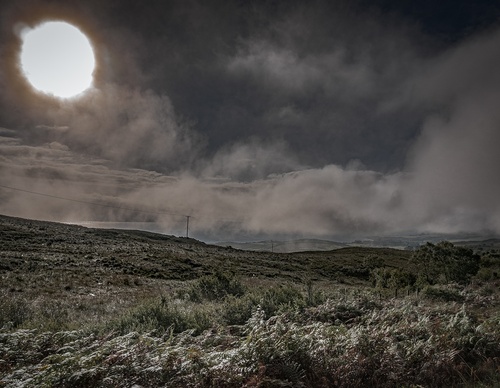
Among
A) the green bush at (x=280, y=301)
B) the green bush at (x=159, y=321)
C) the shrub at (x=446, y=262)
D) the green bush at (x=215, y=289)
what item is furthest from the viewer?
the shrub at (x=446, y=262)

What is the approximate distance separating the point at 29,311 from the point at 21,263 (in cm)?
2594

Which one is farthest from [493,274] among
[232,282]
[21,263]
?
[21,263]

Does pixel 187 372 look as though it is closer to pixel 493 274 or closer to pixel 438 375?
pixel 438 375

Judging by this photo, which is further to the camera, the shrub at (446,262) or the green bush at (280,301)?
the shrub at (446,262)

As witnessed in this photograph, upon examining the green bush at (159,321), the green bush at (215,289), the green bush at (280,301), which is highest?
the green bush at (280,301)

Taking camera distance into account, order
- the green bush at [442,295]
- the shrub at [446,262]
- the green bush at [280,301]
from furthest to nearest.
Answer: the shrub at [446,262] → the green bush at [442,295] → the green bush at [280,301]

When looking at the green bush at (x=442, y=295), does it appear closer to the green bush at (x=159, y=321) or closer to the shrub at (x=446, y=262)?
the green bush at (x=159, y=321)

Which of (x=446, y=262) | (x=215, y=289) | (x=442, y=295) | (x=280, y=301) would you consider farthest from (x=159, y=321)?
(x=446, y=262)

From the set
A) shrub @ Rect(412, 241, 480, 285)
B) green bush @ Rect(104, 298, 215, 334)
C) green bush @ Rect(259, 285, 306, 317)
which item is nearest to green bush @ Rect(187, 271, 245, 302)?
green bush @ Rect(259, 285, 306, 317)

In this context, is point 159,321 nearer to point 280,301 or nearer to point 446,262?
point 280,301

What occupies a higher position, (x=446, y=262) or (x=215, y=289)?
(x=446, y=262)

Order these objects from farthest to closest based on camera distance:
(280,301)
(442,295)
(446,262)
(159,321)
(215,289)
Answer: (446,262), (215,289), (442,295), (280,301), (159,321)

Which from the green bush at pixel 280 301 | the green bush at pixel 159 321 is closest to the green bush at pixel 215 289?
the green bush at pixel 280 301

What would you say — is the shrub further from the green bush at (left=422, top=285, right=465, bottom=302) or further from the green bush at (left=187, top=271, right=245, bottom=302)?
the green bush at (left=187, top=271, right=245, bottom=302)
